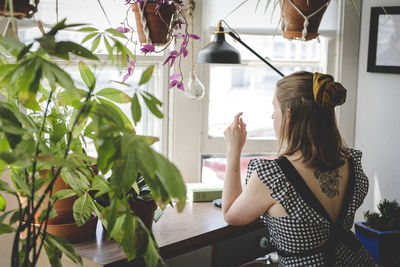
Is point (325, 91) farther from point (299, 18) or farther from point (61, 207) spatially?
point (61, 207)

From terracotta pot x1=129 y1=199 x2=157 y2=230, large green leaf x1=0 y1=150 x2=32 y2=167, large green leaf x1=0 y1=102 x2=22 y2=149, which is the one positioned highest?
large green leaf x1=0 y1=102 x2=22 y2=149

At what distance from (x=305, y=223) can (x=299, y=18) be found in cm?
80

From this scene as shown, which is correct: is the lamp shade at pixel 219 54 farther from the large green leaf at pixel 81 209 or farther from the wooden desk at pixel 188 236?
the large green leaf at pixel 81 209

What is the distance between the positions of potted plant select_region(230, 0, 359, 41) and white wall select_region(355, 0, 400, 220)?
2.64ft

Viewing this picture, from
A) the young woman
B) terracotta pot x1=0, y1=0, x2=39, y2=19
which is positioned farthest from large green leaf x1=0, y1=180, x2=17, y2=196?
the young woman

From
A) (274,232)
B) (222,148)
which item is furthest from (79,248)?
(222,148)

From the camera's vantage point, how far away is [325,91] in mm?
1736

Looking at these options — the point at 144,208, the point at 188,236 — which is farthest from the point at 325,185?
the point at 144,208

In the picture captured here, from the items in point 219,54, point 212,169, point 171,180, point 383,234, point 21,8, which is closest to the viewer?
point 171,180

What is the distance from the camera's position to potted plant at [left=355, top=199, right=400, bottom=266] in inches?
90.4

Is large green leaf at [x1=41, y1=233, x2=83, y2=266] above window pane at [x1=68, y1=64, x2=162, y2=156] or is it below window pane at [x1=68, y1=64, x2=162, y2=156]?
below

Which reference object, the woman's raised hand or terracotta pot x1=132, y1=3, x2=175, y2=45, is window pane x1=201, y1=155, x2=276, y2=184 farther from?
terracotta pot x1=132, y1=3, x2=175, y2=45

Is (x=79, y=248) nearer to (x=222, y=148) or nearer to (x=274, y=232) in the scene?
(x=274, y=232)

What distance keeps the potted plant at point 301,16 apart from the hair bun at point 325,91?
0.97 feet
